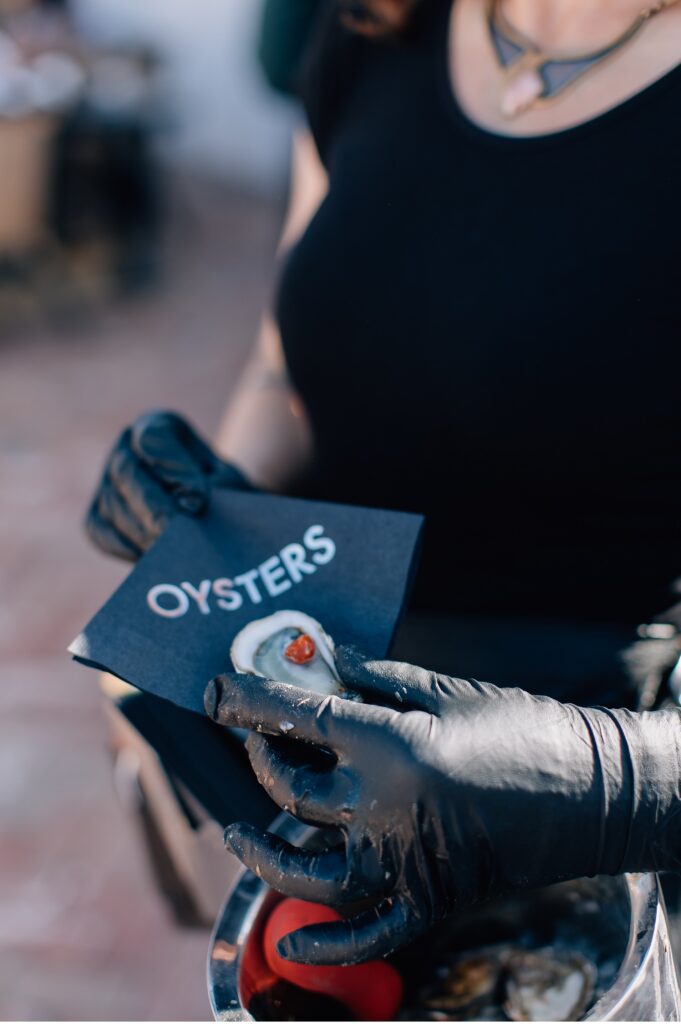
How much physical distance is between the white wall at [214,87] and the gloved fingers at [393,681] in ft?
14.2

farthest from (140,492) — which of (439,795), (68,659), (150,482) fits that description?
(68,659)

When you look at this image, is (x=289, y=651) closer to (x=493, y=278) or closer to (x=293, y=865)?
(x=293, y=865)

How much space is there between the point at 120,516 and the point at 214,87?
4530mm

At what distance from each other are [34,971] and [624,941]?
110 centimetres

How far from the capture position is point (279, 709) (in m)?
0.58

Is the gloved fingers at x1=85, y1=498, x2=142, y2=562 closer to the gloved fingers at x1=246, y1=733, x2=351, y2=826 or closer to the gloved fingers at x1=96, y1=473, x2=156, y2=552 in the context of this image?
the gloved fingers at x1=96, y1=473, x2=156, y2=552

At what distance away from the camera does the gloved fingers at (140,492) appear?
0.82 m

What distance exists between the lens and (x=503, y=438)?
0.80 metres

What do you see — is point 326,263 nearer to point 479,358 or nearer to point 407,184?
point 407,184

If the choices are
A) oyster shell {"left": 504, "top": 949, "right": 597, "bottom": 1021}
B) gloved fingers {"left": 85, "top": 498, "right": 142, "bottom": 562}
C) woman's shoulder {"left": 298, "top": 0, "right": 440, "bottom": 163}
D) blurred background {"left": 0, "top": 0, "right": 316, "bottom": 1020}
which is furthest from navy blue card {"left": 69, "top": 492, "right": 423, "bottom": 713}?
woman's shoulder {"left": 298, "top": 0, "right": 440, "bottom": 163}

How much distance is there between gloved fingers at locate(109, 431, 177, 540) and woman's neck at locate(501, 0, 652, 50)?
0.55m

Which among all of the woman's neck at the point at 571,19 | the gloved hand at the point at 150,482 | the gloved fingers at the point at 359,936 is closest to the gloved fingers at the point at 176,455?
the gloved hand at the point at 150,482

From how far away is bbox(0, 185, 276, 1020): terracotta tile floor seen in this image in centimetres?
143

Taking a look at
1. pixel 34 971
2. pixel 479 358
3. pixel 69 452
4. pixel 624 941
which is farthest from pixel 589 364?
pixel 69 452
